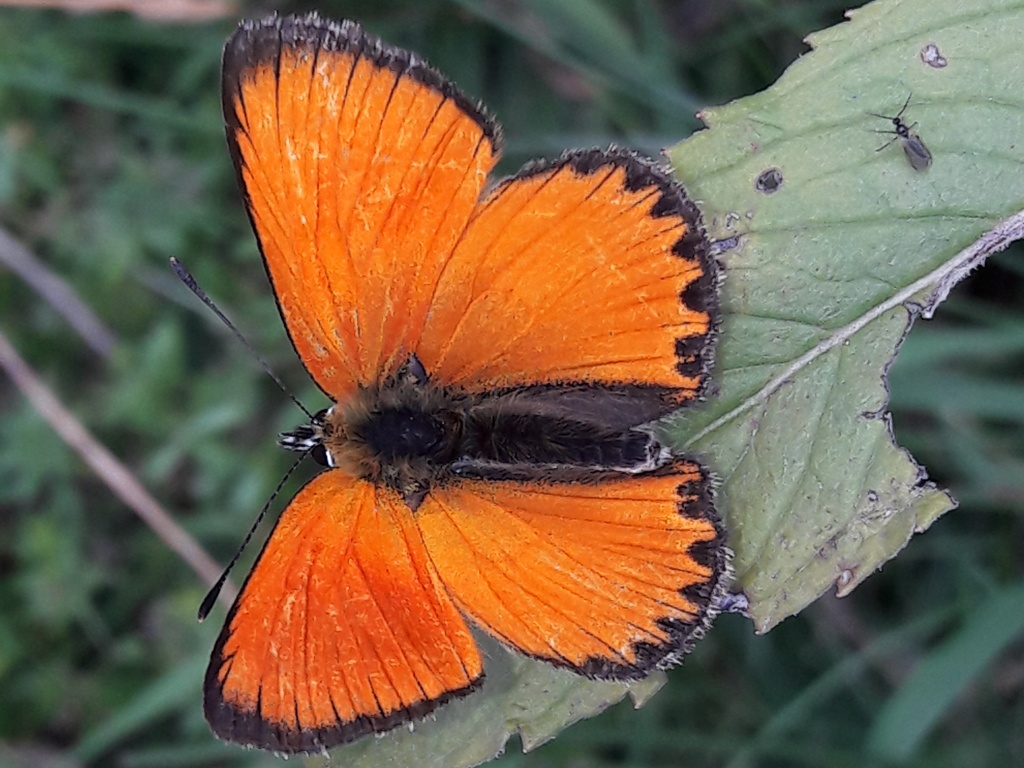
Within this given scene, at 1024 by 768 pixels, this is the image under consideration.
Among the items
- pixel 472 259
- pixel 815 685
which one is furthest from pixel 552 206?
pixel 815 685

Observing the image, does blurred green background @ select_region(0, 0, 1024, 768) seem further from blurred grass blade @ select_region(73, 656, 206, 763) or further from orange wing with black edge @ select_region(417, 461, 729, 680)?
orange wing with black edge @ select_region(417, 461, 729, 680)

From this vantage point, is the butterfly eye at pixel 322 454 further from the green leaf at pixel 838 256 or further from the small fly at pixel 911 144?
the small fly at pixel 911 144

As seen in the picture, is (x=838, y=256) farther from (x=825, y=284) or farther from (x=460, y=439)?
(x=460, y=439)

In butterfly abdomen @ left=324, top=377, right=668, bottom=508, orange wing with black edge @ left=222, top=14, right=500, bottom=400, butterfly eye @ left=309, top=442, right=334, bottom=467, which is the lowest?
butterfly abdomen @ left=324, top=377, right=668, bottom=508

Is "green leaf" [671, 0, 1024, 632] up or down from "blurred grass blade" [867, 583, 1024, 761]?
up

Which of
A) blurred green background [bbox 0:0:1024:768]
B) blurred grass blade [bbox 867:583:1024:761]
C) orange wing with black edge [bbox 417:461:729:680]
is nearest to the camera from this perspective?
orange wing with black edge [bbox 417:461:729:680]

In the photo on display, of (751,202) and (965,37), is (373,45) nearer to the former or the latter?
(751,202)

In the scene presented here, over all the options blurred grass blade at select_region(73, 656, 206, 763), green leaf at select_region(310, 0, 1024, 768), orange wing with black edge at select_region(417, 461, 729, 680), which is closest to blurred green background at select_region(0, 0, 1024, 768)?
blurred grass blade at select_region(73, 656, 206, 763)

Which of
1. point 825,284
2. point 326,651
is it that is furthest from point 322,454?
point 825,284
